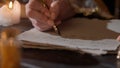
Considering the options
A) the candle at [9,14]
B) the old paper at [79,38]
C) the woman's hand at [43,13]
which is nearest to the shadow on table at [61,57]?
the old paper at [79,38]

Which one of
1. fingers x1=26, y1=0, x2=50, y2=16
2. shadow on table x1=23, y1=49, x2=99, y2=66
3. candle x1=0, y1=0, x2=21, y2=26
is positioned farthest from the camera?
candle x1=0, y1=0, x2=21, y2=26

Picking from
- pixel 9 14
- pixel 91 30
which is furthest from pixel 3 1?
pixel 91 30

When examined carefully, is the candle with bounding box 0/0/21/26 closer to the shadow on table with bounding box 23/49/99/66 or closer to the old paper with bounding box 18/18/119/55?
the old paper with bounding box 18/18/119/55

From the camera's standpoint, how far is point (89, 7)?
1672 mm

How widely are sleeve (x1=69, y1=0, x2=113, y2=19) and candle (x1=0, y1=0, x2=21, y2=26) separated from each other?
489 millimetres

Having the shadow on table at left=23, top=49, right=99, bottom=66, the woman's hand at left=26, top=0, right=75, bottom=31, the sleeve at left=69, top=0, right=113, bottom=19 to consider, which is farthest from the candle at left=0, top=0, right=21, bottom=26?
the sleeve at left=69, top=0, right=113, bottom=19

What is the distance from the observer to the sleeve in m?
1.60

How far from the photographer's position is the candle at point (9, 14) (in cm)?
113

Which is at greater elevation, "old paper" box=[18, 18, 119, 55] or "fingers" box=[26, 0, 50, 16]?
"fingers" box=[26, 0, 50, 16]

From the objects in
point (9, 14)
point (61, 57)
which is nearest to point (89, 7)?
point (9, 14)

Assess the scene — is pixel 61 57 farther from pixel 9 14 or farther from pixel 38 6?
pixel 9 14

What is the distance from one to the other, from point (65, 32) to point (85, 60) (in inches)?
9.7

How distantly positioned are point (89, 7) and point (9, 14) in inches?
25.6

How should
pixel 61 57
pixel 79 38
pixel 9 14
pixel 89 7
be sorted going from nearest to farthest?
pixel 61 57
pixel 79 38
pixel 9 14
pixel 89 7
